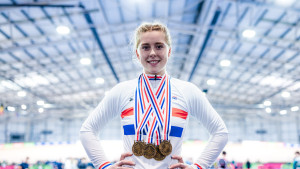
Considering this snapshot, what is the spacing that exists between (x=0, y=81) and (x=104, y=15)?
37.1 feet

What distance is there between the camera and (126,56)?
19.3 m

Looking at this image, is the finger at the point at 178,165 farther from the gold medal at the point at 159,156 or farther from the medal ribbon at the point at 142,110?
the medal ribbon at the point at 142,110

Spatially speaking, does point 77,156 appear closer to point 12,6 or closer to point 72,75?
point 72,75

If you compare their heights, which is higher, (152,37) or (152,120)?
(152,37)

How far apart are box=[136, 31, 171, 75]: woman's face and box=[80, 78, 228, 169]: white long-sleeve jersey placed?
4.2 inches

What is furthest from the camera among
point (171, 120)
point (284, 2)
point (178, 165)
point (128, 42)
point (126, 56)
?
point (126, 56)

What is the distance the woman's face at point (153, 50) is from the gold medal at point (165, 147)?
0.46 meters

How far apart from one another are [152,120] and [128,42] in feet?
19.9

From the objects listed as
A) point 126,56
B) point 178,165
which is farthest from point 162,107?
point 126,56

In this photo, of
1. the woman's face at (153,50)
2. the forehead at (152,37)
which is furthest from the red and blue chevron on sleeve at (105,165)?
the forehead at (152,37)

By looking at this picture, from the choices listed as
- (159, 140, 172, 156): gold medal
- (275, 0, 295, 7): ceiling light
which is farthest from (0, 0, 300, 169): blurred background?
(159, 140, 172, 156): gold medal

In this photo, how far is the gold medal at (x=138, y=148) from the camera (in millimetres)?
1471

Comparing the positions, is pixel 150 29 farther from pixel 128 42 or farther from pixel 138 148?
pixel 128 42

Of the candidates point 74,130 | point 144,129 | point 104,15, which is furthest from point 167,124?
point 74,130
